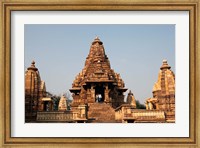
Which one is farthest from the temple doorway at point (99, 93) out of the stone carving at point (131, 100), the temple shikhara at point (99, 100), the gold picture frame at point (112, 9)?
the gold picture frame at point (112, 9)

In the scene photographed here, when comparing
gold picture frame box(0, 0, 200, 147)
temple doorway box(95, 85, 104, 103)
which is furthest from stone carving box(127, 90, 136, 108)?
temple doorway box(95, 85, 104, 103)

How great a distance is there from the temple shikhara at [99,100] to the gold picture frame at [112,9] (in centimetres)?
43

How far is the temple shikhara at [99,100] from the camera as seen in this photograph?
7285 millimetres

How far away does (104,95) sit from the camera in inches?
513

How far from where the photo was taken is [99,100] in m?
13.7

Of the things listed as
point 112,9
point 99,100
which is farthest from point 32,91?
point 99,100

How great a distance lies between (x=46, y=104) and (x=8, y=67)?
3.22m

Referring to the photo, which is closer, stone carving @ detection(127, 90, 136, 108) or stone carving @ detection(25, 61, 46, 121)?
stone carving @ detection(25, 61, 46, 121)

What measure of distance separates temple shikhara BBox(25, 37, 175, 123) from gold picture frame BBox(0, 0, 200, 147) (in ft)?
1.40

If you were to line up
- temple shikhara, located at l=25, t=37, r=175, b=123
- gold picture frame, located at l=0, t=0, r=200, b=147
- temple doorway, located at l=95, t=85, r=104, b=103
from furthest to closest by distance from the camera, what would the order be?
temple doorway, located at l=95, t=85, r=104, b=103
temple shikhara, located at l=25, t=37, r=175, b=123
gold picture frame, located at l=0, t=0, r=200, b=147

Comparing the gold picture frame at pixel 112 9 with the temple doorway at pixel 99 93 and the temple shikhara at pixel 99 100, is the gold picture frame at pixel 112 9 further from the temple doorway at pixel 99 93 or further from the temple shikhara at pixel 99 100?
the temple doorway at pixel 99 93

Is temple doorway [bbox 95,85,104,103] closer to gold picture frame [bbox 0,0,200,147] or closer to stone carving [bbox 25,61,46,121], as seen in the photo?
stone carving [bbox 25,61,46,121]

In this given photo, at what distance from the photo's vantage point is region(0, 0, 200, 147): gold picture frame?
605cm

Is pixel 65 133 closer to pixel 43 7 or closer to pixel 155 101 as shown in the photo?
pixel 43 7
